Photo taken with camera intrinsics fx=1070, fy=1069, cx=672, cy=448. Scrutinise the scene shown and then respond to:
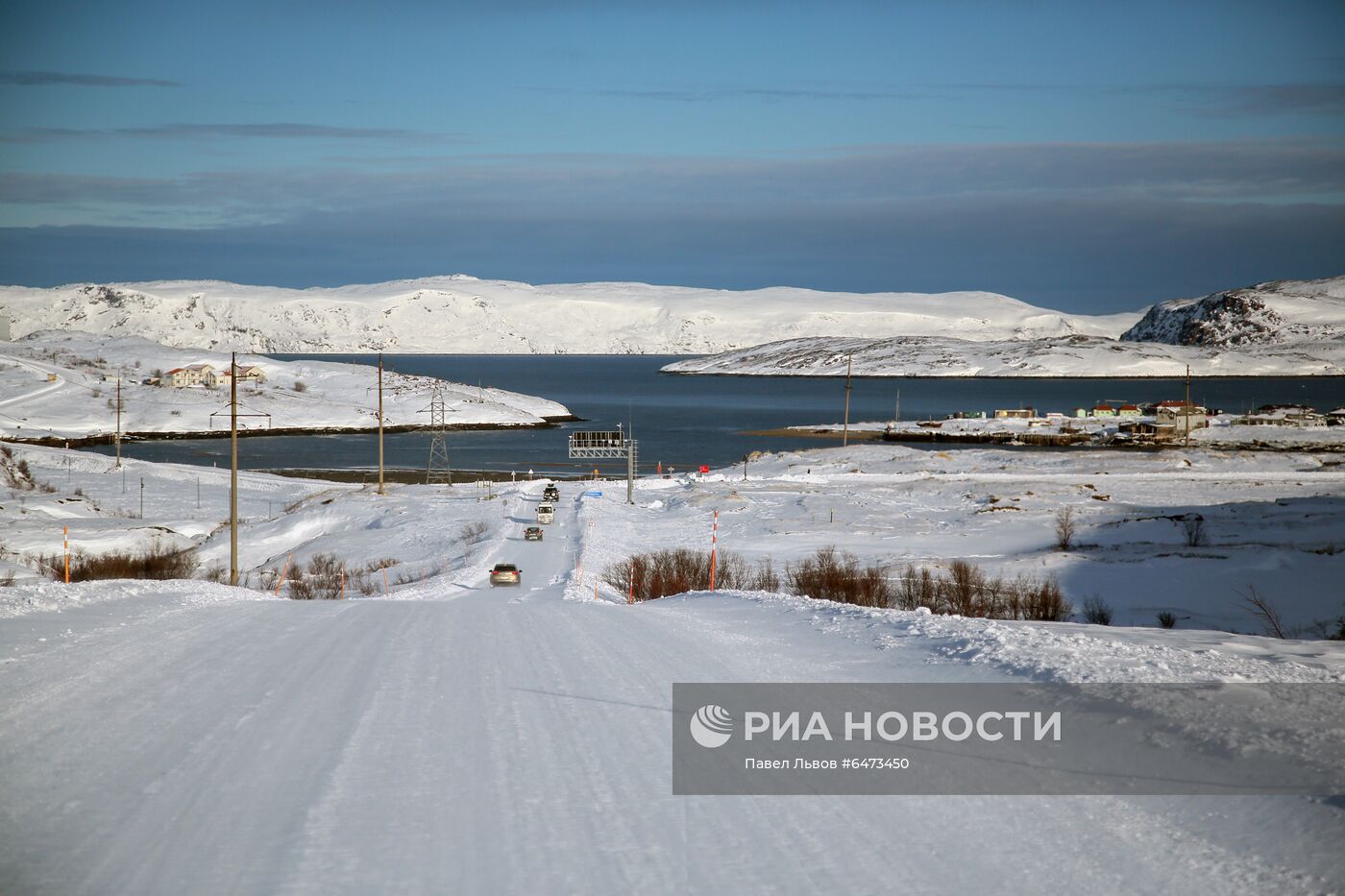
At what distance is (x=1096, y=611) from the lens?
18.4m

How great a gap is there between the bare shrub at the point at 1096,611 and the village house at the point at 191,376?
11135 centimetres

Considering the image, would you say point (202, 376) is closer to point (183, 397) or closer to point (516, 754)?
point (183, 397)

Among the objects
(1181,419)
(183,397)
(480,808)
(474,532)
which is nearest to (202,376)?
(183,397)

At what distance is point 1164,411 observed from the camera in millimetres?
97312

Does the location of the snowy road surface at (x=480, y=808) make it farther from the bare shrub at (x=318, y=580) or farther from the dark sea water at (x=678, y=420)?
the dark sea water at (x=678, y=420)

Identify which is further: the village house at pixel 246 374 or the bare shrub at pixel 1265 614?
the village house at pixel 246 374

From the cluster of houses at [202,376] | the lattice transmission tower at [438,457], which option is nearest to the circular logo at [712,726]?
the lattice transmission tower at [438,457]

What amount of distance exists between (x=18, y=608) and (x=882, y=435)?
88.3 metres

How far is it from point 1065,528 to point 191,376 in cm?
10728

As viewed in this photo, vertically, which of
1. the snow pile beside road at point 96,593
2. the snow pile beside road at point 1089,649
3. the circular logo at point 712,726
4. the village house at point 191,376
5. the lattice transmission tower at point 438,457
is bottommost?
the lattice transmission tower at point 438,457

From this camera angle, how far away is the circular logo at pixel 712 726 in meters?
7.94

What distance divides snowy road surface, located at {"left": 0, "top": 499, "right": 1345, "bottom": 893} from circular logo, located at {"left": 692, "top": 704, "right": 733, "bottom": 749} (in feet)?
0.94

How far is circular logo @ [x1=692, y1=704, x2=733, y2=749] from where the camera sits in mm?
7941

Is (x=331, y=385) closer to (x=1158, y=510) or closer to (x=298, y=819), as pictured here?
(x=1158, y=510)
